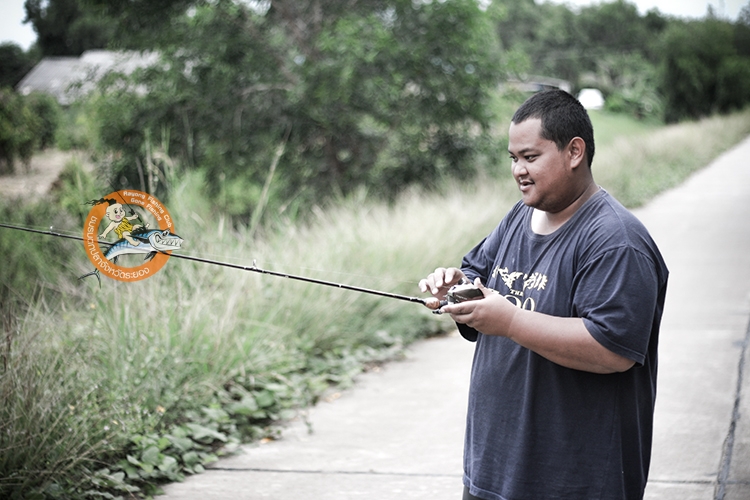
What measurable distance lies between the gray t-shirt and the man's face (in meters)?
0.07

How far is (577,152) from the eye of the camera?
2.00m

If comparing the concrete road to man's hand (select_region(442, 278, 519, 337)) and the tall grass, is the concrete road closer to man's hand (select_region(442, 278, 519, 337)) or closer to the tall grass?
man's hand (select_region(442, 278, 519, 337))

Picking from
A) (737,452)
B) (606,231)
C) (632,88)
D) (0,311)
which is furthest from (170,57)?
(632,88)

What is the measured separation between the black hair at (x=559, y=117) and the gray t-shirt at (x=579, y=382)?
17 centimetres

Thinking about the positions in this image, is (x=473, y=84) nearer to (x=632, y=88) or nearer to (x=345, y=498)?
(x=345, y=498)

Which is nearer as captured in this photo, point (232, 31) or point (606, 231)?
point (606, 231)

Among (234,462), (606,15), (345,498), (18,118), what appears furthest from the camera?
(606,15)

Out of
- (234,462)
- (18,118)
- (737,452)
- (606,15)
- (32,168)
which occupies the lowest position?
(737,452)

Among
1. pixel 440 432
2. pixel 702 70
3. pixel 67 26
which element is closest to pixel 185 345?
pixel 440 432

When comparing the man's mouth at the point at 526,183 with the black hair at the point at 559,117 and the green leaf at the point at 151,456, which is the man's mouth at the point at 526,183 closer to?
the black hair at the point at 559,117

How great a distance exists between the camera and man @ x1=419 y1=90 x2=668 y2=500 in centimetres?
180

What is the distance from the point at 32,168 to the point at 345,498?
5.31 m

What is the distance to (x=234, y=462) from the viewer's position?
398cm

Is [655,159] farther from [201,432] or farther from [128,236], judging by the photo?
[128,236]
